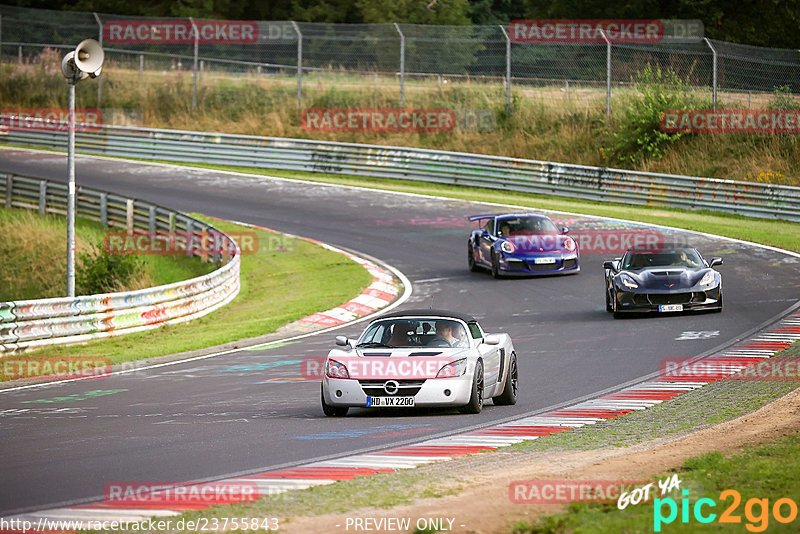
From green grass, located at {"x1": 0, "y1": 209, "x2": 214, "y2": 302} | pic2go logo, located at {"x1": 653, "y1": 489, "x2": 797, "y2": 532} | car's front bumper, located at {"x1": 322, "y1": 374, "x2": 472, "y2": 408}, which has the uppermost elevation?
pic2go logo, located at {"x1": 653, "y1": 489, "x2": 797, "y2": 532}

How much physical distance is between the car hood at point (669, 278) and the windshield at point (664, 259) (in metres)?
0.26

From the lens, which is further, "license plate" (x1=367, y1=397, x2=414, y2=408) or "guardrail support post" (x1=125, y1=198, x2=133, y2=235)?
"guardrail support post" (x1=125, y1=198, x2=133, y2=235)

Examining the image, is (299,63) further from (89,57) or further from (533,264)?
(89,57)

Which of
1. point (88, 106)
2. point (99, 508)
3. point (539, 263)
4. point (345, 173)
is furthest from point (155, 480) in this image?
point (88, 106)

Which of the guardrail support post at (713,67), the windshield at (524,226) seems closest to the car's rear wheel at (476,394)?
the windshield at (524,226)

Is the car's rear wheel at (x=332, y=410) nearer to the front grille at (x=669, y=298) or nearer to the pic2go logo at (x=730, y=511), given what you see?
the pic2go logo at (x=730, y=511)

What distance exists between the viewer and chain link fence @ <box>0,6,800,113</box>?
119 feet

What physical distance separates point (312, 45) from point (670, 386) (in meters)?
31.3

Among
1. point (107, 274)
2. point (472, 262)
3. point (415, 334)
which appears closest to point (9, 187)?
point (107, 274)

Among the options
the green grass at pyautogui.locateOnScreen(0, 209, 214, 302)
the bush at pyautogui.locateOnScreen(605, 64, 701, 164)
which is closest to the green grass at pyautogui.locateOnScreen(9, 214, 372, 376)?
the green grass at pyautogui.locateOnScreen(0, 209, 214, 302)

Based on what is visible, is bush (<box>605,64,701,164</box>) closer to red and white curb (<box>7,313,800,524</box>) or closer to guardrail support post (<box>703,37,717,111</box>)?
guardrail support post (<box>703,37,717,111</box>)

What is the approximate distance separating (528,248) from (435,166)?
1513 centimetres

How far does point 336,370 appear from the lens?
39.9 ft

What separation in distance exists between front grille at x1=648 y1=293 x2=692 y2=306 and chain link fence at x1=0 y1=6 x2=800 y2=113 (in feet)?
59.6
